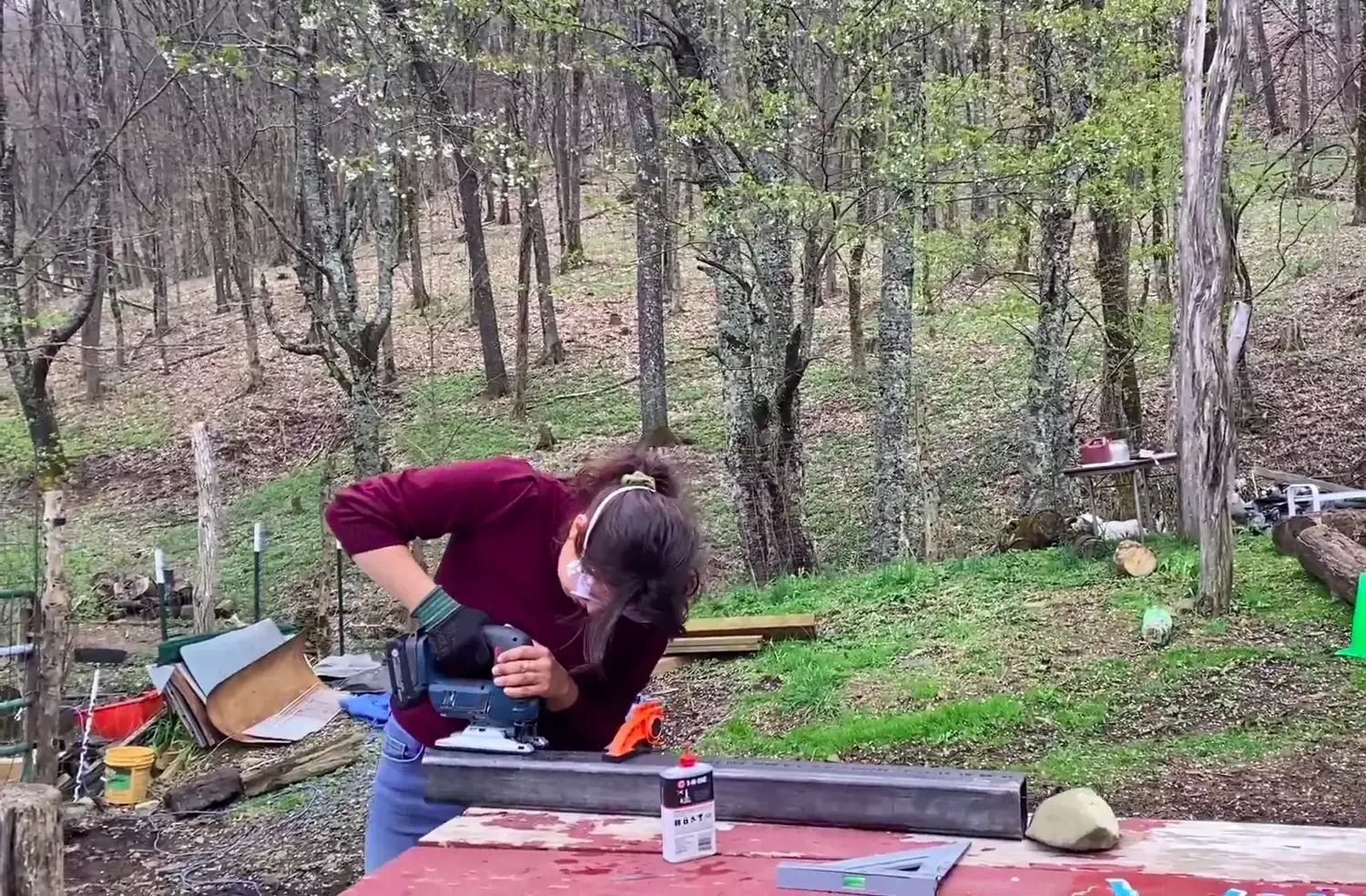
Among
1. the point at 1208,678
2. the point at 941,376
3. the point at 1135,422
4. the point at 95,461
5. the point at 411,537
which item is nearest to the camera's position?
the point at 411,537

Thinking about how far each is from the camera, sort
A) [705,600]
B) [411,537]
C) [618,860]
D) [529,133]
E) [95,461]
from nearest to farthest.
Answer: [618,860]
[411,537]
[705,600]
[95,461]
[529,133]

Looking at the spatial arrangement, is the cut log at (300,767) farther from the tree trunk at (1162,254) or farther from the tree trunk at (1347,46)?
the tree trunk at (1347,46)

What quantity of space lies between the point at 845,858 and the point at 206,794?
19.1 feet

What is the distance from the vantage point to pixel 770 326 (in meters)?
10.4

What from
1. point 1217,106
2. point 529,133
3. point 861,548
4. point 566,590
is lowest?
point 861,548

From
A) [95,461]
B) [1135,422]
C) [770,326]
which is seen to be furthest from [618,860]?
[95,461]

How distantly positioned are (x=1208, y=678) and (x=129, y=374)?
2185 centimetres

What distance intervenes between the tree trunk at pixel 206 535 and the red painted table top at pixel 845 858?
32.3 feet

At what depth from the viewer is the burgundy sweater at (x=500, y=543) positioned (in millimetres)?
2510

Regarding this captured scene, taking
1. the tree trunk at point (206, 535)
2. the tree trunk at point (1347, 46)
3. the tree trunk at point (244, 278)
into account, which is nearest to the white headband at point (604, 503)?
the tree trunk at point (206, 535)

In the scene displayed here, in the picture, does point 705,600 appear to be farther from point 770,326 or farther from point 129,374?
point 129,374

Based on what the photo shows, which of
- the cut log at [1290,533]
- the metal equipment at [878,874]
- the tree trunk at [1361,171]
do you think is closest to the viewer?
the metal equipment at [878,874]

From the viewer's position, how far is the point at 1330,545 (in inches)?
277

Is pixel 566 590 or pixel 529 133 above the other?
pixel 529 133
